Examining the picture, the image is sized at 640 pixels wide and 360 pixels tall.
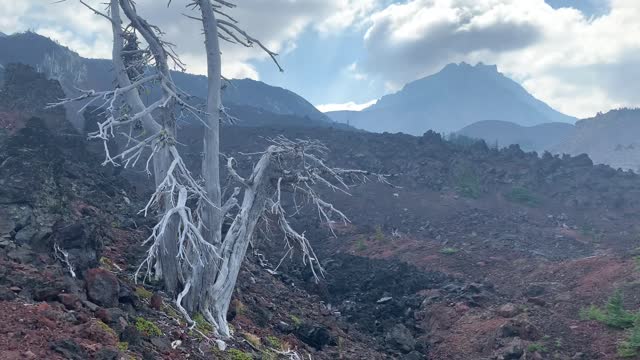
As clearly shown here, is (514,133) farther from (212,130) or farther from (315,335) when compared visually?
(212,130)

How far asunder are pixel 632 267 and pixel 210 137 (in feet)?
33.9

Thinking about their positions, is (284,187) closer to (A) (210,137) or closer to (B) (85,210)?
(A) (210,137)

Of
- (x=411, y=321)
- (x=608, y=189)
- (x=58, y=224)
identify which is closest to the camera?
(x=58, y=224)

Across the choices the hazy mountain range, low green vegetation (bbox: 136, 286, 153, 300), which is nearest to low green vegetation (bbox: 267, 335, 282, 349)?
low green vegetation (bbox: 136, 286, 153, 300)

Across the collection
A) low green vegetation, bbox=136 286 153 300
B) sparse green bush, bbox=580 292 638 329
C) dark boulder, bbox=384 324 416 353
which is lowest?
dark boulder, bbox=384 324 416 353

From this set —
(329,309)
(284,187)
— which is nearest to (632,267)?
(329,309)

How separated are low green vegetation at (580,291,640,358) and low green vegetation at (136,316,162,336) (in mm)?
7262

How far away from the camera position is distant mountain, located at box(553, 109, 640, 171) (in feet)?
242

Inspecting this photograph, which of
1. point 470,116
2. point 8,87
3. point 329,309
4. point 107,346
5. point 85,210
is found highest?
point 470,116

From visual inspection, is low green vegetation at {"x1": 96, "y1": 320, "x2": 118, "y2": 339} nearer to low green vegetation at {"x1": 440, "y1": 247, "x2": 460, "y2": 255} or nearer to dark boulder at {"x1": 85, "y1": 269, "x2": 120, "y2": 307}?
dark boulder at {"x1": 85, "y1": 269, "x2": 120, "y2": 307}

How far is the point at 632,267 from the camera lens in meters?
13.1

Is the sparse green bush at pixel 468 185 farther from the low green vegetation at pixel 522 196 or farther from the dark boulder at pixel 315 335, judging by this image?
the dark boulder at pixel 315 335

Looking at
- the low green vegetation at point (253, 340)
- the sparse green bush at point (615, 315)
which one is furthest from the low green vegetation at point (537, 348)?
the low green vegetation at point (253, 340)

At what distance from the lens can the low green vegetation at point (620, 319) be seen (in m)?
8.88
